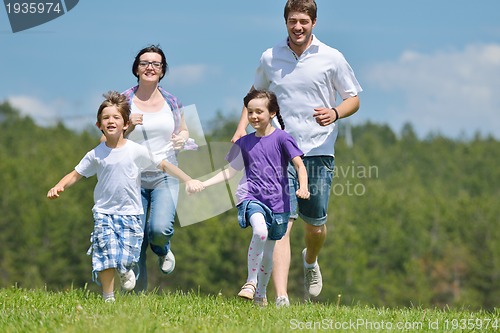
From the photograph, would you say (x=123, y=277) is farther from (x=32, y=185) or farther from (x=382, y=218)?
(x=382, y=218)

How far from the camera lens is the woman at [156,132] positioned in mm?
8828

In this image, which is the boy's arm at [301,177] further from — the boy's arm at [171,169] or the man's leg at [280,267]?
the boy's arm at [171,169]

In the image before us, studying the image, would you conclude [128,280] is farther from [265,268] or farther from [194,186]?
[265,268]

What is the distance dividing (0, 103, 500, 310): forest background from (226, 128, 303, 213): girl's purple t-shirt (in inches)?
1253

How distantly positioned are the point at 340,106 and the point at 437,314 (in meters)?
2.17

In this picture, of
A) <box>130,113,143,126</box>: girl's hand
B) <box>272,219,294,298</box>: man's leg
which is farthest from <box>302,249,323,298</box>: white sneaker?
<box>130,113,143,126</box>: girl's hand

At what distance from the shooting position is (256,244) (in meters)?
8.05

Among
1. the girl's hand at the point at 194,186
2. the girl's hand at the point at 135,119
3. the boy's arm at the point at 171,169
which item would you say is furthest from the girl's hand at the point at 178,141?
the girl's hand at the point at 194,186

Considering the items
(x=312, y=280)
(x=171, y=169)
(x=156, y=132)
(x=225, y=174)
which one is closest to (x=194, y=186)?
(x=225, y=174)

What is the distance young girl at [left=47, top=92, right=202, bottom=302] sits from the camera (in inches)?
323

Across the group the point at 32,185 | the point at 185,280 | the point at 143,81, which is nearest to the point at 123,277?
the point at 143,81

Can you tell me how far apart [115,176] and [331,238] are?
5870 centimetres

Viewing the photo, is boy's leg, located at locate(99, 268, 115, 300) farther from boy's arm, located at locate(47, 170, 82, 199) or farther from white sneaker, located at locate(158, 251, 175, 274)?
white sneaker, located at locate(158, 251, 175, 274)

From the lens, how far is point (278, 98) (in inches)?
340
